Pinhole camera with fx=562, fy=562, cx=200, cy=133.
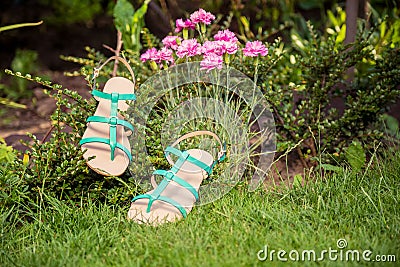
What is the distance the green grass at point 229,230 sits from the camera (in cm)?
188

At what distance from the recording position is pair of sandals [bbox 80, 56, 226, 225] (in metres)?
2.19

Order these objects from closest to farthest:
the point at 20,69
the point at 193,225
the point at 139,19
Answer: the point at 193,225 → the point at 139,19 → the point at 20,69

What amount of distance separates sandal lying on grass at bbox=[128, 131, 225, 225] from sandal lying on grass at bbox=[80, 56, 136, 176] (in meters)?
0.17

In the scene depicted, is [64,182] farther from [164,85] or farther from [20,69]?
[20,69]

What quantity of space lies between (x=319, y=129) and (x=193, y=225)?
91cm

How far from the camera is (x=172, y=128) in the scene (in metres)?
2.40

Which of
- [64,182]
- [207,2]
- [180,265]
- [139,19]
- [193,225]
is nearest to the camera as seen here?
[180,265]

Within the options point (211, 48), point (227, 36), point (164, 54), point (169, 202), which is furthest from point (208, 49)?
point (169, 202)

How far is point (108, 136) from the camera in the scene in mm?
2406

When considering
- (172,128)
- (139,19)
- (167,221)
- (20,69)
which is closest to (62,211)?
(167,221)

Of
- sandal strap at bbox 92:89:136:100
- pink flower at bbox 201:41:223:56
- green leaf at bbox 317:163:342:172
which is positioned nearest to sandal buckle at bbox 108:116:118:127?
sandal strap at bbox 92:89:136:100

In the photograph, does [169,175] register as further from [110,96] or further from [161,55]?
[161,55]

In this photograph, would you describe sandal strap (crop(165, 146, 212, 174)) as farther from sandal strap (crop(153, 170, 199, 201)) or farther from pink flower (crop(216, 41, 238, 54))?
pink flower (crop(216, 41, 238, 54))

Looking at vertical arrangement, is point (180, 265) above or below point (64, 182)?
below
